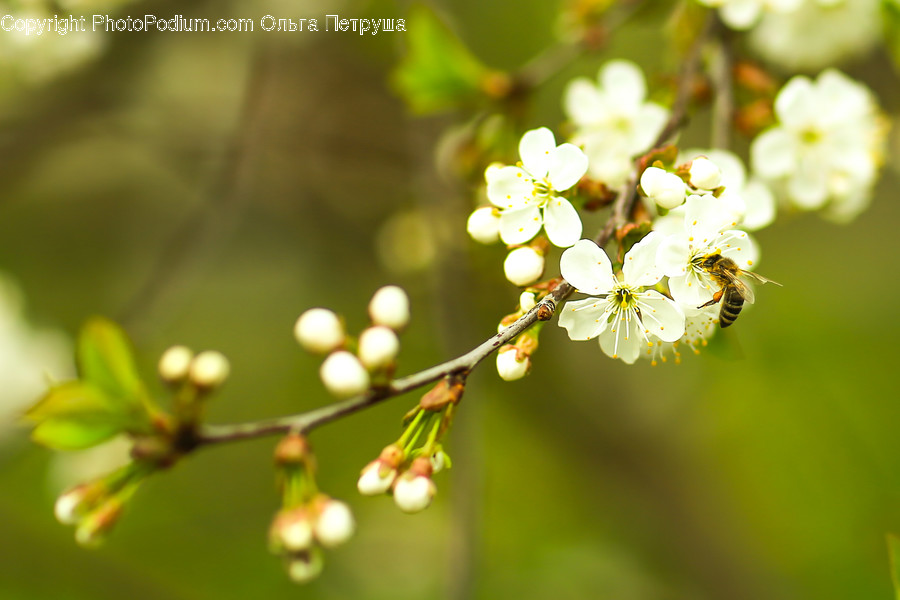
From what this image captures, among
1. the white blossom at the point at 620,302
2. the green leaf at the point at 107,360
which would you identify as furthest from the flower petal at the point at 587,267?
the green leaf at the point at 107,360

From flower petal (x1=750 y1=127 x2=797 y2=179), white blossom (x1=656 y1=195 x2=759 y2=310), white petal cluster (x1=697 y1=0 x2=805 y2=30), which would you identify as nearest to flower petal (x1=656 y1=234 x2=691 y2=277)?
white blossom (x1=656 y1=195 x2=759 y2=310)

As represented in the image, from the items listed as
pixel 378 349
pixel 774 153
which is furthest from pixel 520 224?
pixel 774 153

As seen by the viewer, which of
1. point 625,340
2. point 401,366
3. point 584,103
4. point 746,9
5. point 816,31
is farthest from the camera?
point 401,366

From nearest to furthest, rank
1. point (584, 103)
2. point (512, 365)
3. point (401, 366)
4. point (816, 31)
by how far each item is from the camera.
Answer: point (512, 365) → point (584, 103) → point (816, 31) → point (401, 366)

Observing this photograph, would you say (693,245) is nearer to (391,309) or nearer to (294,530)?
(391,309)

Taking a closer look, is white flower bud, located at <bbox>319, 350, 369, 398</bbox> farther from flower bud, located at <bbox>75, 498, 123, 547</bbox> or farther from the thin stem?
flower bud, located at <bbox>75, 498, 123, 547</bbox>

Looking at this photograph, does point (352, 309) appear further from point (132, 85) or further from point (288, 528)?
point (288, 528)

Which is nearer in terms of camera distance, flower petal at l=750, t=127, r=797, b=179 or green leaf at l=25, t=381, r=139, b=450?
green leaf at l=25, t=381, r=139, b=450
